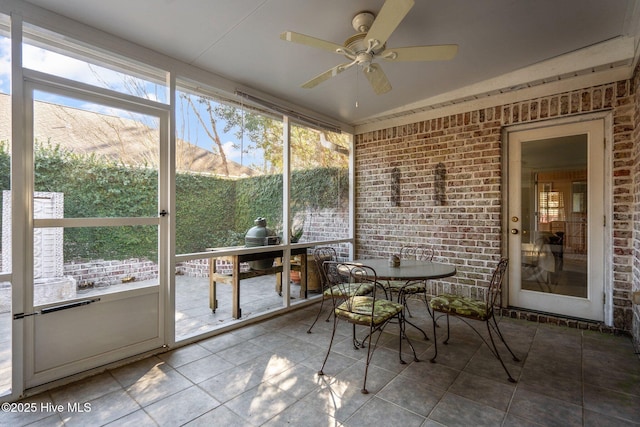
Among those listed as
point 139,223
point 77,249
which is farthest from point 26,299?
point 139,223

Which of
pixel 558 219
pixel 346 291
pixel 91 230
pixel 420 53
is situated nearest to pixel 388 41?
pixel 420 53

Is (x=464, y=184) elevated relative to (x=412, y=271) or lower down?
elevated

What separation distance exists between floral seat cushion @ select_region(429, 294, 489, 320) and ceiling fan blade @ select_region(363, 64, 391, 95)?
189 cm

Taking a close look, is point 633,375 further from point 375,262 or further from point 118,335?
point 118,335

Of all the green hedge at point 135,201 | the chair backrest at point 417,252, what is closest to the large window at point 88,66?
the green hedge at point 135,201

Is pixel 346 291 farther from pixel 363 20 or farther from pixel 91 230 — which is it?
pixel 363 20

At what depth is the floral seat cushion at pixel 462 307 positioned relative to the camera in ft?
8.15

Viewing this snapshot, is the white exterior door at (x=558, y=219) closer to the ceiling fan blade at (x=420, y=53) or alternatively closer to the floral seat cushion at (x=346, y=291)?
the floral seat cushion at (x=346, y=291)

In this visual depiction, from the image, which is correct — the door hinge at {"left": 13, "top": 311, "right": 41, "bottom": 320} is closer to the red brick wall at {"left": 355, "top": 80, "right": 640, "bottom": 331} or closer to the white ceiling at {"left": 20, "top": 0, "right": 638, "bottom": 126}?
the white ceiling at {"left": 20, "top": 0, "right": 638, "bottom": 126}

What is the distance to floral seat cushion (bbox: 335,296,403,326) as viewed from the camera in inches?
92.6

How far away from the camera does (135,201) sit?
2.66 metres

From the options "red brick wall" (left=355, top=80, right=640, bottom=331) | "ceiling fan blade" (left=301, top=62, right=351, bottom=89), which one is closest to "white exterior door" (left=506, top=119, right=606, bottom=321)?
"red brick wall" (left=355, top=80, right=640, bottom=331)

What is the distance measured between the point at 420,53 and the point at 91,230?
9.17ft

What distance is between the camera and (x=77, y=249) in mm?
2367
